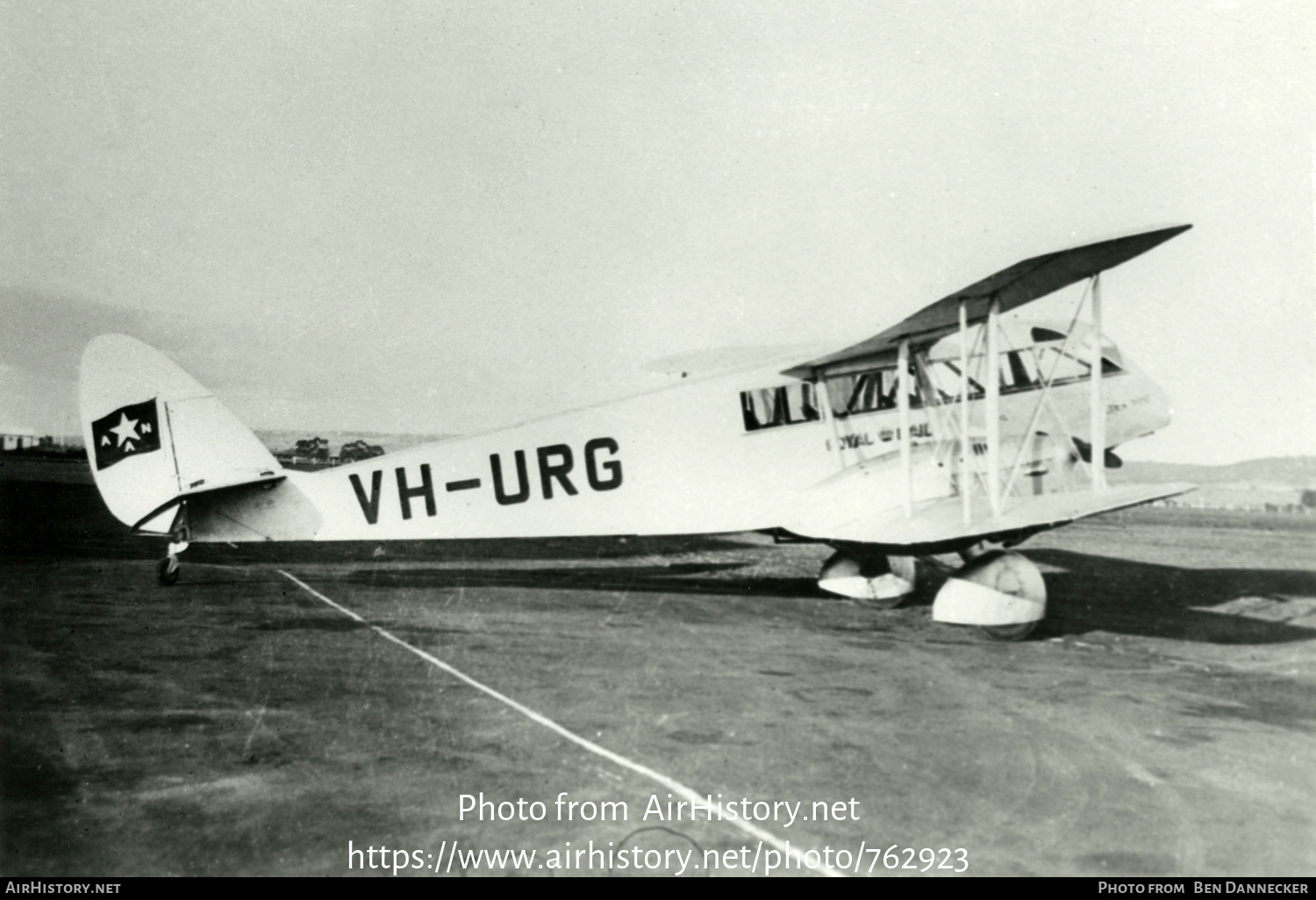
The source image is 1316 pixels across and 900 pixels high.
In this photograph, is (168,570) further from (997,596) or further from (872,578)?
(997,596)

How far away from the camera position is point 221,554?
12.8 meters

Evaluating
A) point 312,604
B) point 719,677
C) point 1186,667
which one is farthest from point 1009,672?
point 312,604

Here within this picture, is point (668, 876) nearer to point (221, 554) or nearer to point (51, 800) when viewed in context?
point (51, 800)

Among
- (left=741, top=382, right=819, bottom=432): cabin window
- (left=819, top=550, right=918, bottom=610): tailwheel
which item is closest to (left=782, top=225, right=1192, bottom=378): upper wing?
(left=741, top=382, right=819, bottom=432): cabin window

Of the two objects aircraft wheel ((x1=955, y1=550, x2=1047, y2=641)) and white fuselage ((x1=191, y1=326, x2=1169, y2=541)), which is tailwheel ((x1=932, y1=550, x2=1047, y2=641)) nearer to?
aircraft wheel ((x1=955, y1=550, x2=1047, y2=641))

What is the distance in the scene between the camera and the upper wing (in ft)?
21.9

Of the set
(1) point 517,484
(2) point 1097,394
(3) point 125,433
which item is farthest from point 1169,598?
(3) point 125,433

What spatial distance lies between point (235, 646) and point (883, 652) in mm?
5082

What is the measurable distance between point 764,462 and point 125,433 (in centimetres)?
619

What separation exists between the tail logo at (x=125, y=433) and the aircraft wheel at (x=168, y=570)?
129 cm

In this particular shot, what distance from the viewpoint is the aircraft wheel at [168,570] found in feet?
29.2

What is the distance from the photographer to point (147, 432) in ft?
26.7

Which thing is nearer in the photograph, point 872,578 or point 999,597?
point 999,597

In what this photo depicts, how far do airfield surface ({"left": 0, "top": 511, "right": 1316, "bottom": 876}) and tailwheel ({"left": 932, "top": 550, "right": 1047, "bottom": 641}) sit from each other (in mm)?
249
